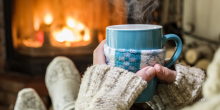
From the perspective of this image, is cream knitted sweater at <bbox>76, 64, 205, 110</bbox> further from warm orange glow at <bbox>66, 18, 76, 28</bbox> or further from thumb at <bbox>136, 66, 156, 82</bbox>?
warm orange glow at <bbox>66, 18, 76, 28</bbox>

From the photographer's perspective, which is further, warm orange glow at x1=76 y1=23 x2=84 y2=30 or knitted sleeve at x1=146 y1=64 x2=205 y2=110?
warm orange glow at x1=76 y1=23 x2=84 y2=30

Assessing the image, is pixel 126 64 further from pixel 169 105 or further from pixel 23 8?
pixel 23 8

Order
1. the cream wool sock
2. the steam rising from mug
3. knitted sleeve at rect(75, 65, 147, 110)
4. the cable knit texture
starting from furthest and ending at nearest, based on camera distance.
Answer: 1. the cream wool sock
2. the steam rising from mug
3. knitted sleeve at rect(75, 65, 147, 110)
4. the cable knit texture

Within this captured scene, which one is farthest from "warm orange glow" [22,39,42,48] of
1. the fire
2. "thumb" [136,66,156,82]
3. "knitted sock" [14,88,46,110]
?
"thumb" [136,66,156,82]

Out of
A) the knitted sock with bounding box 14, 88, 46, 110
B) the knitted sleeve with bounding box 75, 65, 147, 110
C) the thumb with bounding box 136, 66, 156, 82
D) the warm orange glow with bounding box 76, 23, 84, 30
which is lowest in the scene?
the knitted sock with bounding box 14, 88, 46, 110

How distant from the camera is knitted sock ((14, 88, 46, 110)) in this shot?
73 cm

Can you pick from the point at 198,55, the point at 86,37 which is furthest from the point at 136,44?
the point at 86,37

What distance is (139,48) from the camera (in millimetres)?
379

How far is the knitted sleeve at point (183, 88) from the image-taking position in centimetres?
45

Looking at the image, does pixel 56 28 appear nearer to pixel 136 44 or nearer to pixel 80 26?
pixel 80 26

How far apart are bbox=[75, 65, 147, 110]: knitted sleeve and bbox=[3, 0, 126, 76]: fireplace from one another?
0.90m

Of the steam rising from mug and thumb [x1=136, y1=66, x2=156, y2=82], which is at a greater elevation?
the steam rising from mug

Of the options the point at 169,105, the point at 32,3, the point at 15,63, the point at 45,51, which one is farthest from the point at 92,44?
the point at 169,105

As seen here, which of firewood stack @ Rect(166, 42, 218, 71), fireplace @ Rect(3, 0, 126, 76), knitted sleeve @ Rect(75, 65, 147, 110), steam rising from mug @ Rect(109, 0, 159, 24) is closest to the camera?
knitted sleeve @ Rect(75, 65, 147, 110)
